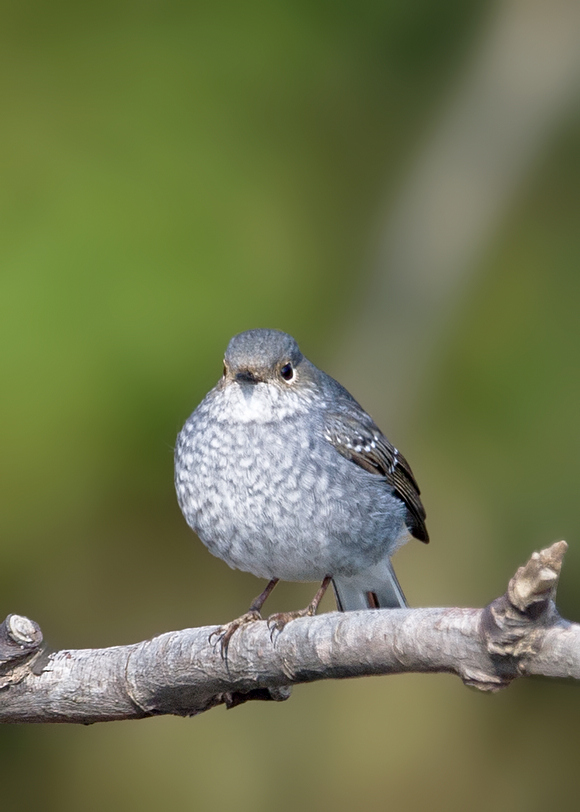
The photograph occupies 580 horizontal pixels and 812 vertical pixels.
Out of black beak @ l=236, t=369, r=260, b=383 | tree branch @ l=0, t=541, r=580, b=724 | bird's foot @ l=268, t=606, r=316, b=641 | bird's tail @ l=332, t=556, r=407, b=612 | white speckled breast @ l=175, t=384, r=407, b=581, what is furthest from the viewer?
bird's tail @ l=332, t=556, r=407, b=612

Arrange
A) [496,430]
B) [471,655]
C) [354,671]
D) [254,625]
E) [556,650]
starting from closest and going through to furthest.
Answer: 1. [556,650]
2. [471,655]
3. [354,671]
4. [254,625]
5. [496,430]

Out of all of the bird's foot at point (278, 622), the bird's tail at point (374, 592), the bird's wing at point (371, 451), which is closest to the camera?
the bird's foot at point (278, 622)

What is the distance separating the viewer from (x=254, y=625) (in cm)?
350

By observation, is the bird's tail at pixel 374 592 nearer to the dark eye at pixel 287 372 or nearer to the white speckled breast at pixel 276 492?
the white speckled breast at pixel 276 492

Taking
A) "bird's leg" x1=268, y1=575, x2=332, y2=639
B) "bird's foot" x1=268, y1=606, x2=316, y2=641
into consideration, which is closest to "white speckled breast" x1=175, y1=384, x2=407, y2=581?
"bird's leg" x1=268, y1=575, x2=332, y2=639

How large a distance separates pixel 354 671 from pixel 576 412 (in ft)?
12.8

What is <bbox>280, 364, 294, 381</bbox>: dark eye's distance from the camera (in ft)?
13.8

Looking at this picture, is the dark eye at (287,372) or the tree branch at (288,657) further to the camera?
the dark eye at (287,372)

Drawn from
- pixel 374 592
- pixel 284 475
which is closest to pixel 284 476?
pixel 284 475

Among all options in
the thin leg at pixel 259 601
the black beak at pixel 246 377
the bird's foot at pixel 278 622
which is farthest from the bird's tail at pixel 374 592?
the black beak at pixel 246 377

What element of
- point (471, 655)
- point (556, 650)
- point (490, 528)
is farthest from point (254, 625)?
point (490, 528)

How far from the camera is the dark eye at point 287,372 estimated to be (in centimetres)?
420

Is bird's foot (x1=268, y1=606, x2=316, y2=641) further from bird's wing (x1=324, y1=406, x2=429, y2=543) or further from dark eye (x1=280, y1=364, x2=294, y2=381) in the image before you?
dark eye (x1=280, y1=364, x2=294, y2=381)

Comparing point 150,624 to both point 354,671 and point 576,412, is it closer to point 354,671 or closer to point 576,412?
point 576,412
